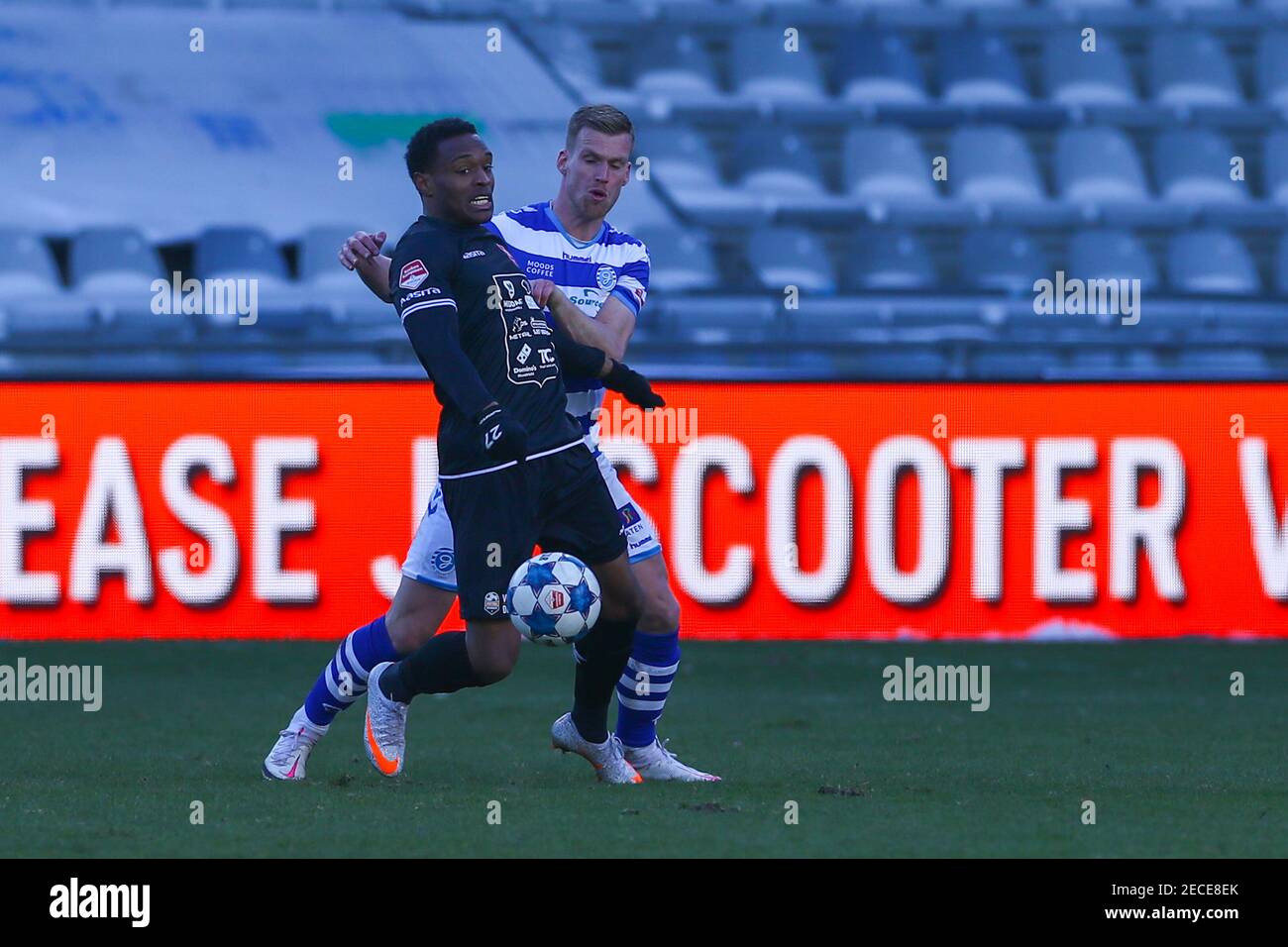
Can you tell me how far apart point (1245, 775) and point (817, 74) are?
977 centimetres

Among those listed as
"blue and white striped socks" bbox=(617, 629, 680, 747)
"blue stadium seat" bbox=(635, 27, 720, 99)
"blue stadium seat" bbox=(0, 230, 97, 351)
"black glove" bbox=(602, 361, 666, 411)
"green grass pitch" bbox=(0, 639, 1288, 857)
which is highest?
"blue stadium seat" bbox=(635, 27, 720, 99)

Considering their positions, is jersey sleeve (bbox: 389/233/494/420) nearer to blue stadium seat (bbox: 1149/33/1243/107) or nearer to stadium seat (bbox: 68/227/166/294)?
stadium seat (bbox: 68/227/166/294)

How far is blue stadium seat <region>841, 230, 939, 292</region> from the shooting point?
43.9ft

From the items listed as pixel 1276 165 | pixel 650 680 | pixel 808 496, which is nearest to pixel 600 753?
pixel 650 680

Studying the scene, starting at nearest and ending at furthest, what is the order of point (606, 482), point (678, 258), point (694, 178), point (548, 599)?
1. point (548, 599)
2. point (606, 482)
3. point (678, 258)
4. point (694, 178)

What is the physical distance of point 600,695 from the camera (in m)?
5.90

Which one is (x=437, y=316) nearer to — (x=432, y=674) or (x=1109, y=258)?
(x=432, y=674)

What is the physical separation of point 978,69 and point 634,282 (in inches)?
379

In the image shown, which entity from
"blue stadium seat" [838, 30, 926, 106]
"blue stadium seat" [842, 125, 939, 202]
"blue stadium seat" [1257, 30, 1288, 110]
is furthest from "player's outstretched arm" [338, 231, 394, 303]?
"blue stadium seat" [1257, 30, 1288, 110]

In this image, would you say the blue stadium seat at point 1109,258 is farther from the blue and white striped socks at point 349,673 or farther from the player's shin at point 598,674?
the blue and white striped socks at point 349,673

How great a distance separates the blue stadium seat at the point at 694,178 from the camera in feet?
45.6

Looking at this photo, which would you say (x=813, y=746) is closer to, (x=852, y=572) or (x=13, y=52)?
(x=852, y=572)

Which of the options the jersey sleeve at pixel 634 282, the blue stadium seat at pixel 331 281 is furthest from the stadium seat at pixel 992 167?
the jersey sleeve at pixel 634 282

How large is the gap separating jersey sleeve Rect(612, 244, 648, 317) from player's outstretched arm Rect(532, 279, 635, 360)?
7 cm
